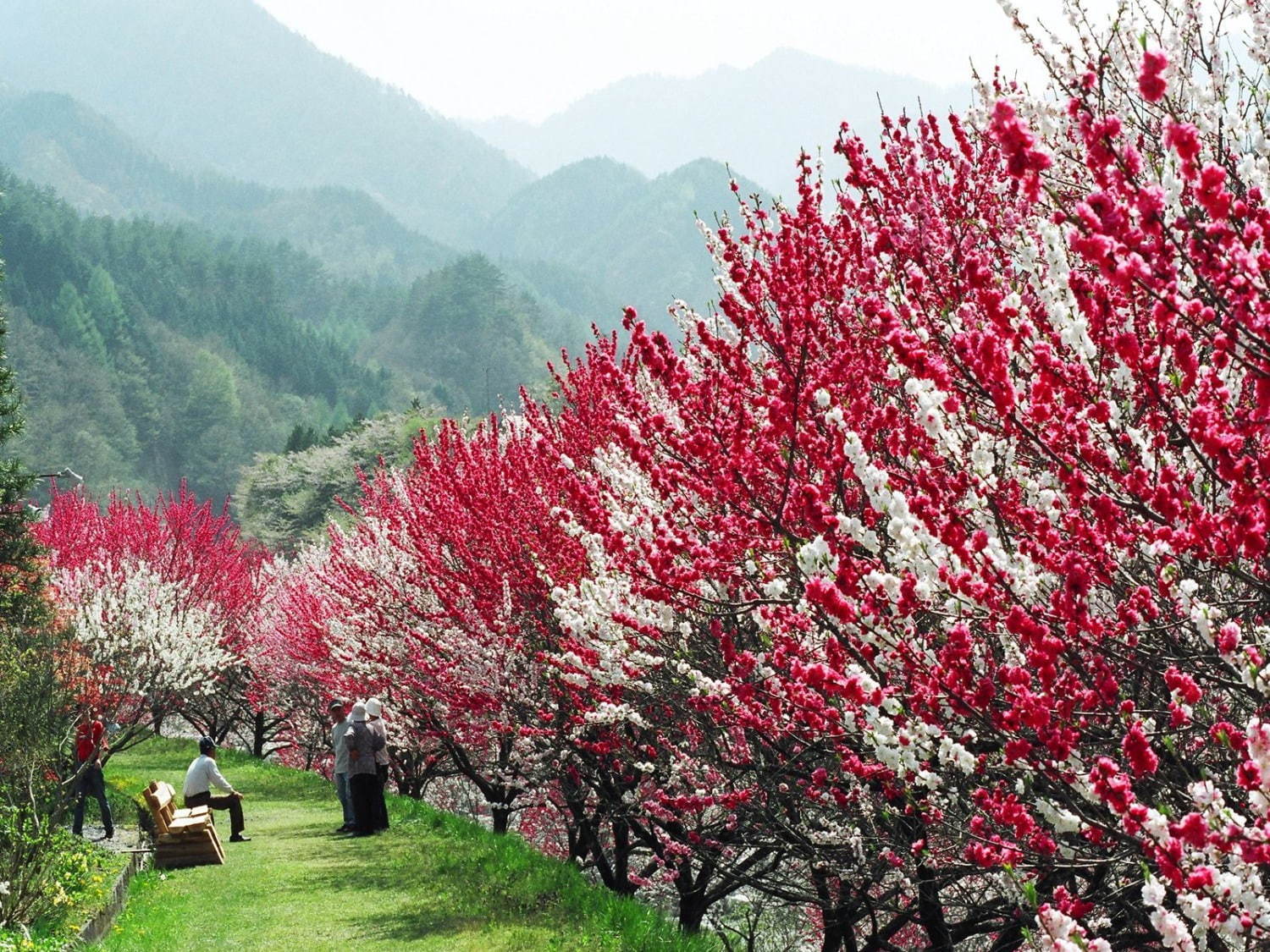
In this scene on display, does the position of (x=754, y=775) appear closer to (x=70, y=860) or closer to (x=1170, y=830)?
(x=1170, y=830)

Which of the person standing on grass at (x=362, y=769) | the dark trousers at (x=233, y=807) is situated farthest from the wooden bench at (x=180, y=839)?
the person standing on grass at (x=362, y=769)

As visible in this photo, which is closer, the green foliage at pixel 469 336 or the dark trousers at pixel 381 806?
the dark trousers at pixel 381 806

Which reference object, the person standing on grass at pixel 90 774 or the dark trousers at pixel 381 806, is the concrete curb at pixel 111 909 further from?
the dark trousers at pixel 381 806

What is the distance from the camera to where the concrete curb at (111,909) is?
28.1 ft

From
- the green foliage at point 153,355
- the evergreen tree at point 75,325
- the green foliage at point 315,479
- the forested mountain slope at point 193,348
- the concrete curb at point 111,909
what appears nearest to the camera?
the concrete curb at point 111,909

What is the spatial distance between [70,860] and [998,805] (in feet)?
29.5

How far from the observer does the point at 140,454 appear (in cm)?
10469

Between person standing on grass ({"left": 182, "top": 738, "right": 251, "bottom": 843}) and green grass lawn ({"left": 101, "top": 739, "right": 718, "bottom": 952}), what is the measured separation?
12.2 inches

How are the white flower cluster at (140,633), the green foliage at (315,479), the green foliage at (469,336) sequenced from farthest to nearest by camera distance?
1. the green foliage at (469,336)
2. the green foliage at (315,479)
3. the white flower cluster at (140,633)

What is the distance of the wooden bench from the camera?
12.3m

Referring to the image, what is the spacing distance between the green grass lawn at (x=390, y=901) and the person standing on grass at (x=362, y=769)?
0.33 metres

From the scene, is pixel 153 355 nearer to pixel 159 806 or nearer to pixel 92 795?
pixel 92 795

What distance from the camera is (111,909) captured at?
9.58 meters

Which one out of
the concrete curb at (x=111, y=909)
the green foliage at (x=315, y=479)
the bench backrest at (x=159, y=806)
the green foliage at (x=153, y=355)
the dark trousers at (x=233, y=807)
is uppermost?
the green foliage at (x=153, y=355)
